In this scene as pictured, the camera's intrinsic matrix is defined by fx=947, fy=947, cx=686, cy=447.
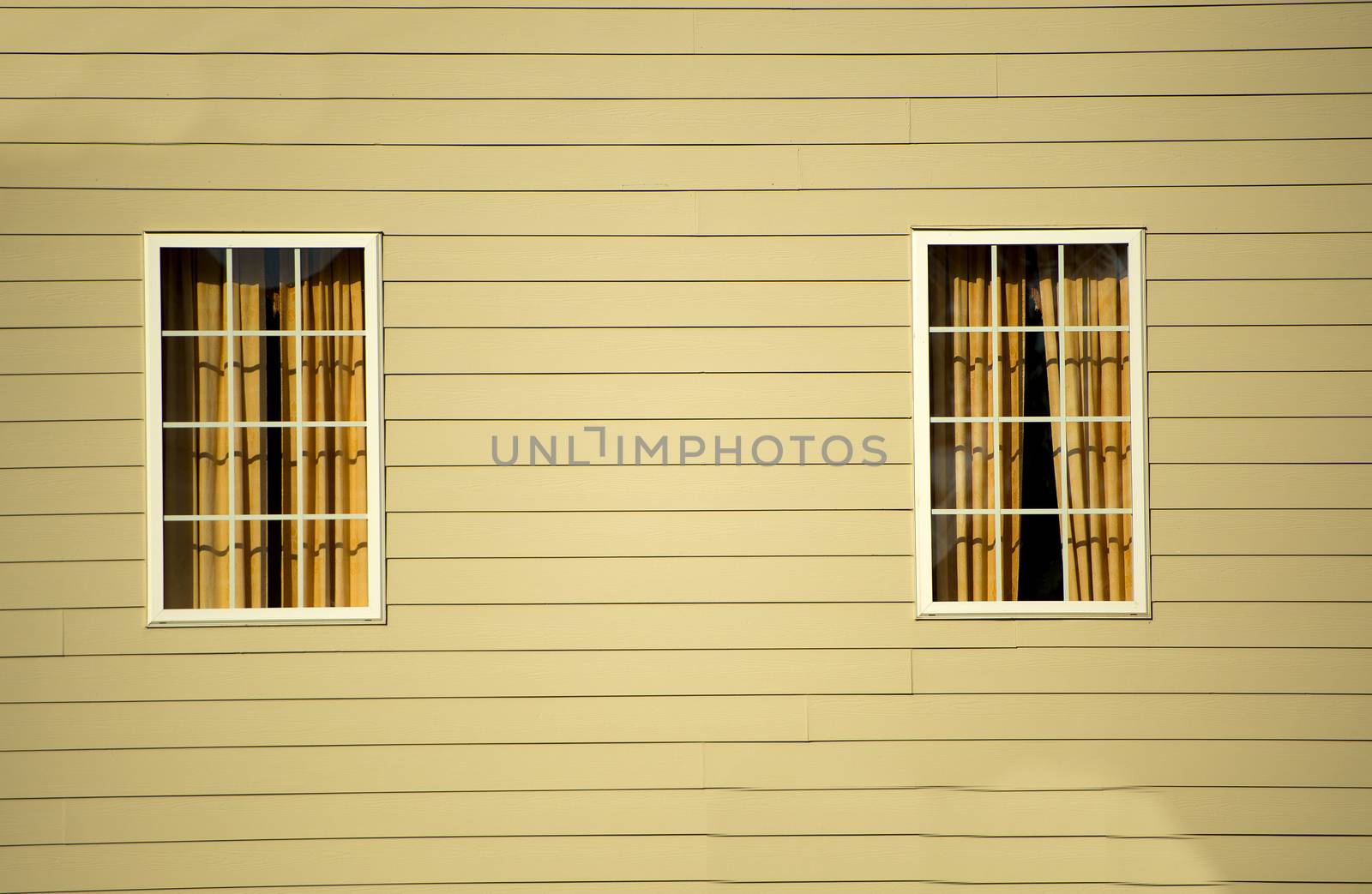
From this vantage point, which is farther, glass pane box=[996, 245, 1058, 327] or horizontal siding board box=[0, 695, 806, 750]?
glass pane box=[996, 245, 1058, 327]

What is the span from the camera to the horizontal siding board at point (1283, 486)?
123 inches

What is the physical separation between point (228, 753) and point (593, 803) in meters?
1.20

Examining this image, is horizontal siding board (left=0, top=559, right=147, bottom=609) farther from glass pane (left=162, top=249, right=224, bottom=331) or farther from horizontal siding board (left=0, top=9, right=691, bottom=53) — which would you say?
horizontal siding board (left=0, top=9, right=691, bottom=53)

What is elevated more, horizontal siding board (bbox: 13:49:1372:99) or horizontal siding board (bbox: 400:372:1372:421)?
horizontal siding board (bbox: 13:49:1372:99)

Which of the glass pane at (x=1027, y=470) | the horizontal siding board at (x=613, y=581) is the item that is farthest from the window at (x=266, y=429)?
the glass pane at (x=1027, y=470)

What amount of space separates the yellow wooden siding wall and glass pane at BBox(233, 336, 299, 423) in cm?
33

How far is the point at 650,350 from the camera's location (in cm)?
315

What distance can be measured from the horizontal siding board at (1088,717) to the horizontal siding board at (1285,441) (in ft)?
2.59

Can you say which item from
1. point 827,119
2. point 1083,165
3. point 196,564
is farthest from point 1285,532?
point 196,564

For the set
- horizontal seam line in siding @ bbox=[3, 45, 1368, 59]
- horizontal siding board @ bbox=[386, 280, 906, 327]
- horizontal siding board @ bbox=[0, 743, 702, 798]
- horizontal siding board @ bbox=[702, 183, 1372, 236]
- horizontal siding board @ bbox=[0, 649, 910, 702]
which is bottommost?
horizontal siding board @ bbox=[0, 743, 702, 798]

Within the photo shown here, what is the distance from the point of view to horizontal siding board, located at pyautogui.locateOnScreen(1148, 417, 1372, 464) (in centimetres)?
314

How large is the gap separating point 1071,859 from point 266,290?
10.8 feet

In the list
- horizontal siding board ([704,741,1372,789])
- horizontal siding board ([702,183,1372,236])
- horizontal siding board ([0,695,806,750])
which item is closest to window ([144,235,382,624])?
horizontal siding board ([0,695,806,750])

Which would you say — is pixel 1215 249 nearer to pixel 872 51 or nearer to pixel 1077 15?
pixel 1077 15
